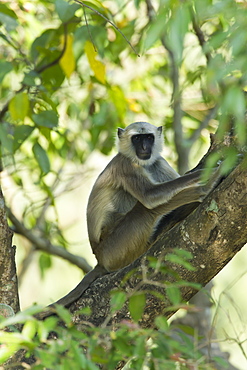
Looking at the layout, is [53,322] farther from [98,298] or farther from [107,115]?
[107,115]

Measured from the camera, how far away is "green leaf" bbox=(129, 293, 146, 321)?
1.97 m

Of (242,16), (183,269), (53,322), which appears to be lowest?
(53,322)

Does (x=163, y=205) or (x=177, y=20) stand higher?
(x=163, y=205)

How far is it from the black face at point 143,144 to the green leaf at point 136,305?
245 centimetres

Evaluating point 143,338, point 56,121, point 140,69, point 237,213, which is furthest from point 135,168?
point 140,69

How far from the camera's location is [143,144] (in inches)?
174

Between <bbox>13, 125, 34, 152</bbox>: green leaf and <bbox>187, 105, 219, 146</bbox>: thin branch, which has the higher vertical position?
<bbox>187, 105, 219, 146</bbox>: thin branch

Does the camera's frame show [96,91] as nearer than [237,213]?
No

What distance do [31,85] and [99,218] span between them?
116cm

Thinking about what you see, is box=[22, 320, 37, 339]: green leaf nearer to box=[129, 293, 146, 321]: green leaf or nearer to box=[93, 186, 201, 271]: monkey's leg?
box=[129, 293, 146, 321]: green leaf

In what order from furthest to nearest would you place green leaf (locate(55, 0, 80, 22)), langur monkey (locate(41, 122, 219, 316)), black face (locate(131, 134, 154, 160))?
black face (locate(131, 134, 154, 160)), langur monkey (locate(41, 122, 219, 316)), green leaf (locate(55, 0, 80, 22))

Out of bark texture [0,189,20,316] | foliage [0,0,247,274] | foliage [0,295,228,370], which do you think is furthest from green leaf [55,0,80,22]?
foliage [0,295,228,370]

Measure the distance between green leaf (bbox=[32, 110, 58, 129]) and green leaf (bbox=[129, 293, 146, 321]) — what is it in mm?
1885

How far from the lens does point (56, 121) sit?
3.67 metres
